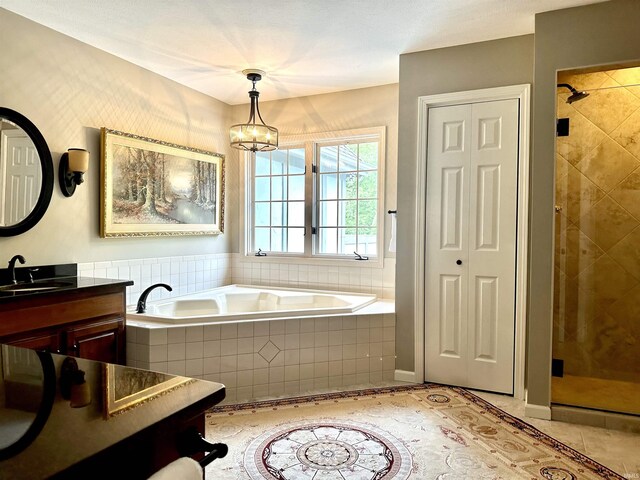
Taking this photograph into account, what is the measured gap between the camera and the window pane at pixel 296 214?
14.9 ft

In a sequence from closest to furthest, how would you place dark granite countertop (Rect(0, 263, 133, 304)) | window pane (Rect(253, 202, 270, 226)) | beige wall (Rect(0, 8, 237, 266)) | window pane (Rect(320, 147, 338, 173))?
1. dark granite countertop (Rect(0, 263, 133, 304))
2. beige wall (Rect(0, 8, 237, 266))
3. window pane (Rect(320, 147, 338, 173))
4. window pane (Rect(253, 202, 270, 226))

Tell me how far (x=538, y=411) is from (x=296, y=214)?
2.73 metres

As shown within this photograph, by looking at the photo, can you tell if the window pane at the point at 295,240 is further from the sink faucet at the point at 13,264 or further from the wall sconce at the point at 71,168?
the sink faucet at the point at 13,264

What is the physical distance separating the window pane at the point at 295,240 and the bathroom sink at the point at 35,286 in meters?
2.21

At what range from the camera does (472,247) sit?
3258 mm

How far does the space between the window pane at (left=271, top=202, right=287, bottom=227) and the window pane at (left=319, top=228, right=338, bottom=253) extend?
45cm

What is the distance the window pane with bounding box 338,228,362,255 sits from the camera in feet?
14.1

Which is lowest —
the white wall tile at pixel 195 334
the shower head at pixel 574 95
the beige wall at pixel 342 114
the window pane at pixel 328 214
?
the white wall tile at pixel 195 334

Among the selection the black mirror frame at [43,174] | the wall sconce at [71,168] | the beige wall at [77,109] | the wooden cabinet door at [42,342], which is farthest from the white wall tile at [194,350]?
the wall sconce at [71,168]

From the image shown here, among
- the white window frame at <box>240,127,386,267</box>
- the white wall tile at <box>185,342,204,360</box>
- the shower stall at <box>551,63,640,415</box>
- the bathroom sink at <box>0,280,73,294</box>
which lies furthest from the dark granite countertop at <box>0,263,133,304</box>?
the shower stall at <box>551,63,640,415</box>

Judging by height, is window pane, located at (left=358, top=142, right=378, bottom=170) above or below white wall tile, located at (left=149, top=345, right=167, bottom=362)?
above

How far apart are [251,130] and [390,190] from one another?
1339 millimetres

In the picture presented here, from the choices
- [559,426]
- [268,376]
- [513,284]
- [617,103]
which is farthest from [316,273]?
[617,103]

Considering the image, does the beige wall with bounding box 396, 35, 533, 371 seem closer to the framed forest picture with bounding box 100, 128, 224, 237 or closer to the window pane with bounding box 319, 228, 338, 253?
the window pane with bounding box 319, 228, 338, 253
